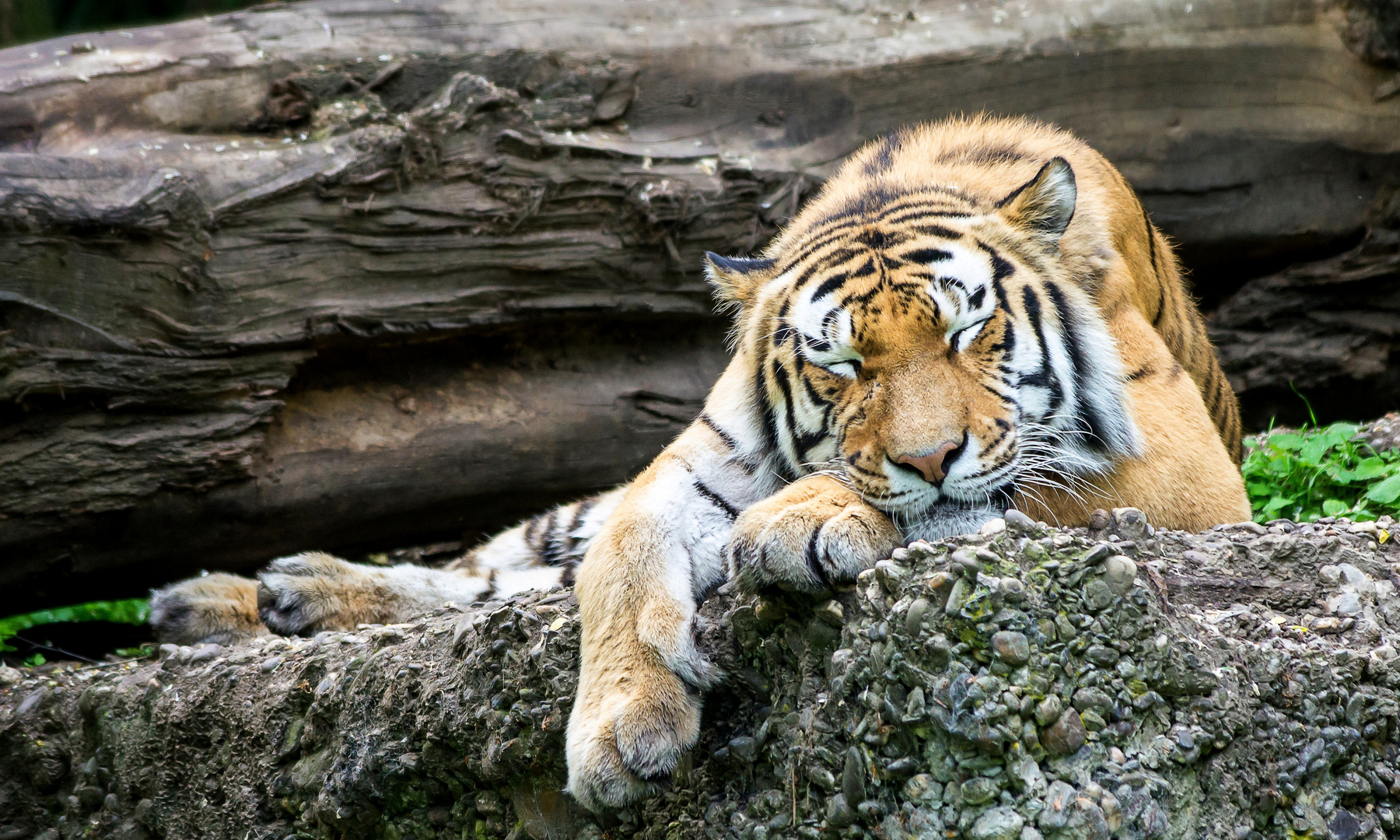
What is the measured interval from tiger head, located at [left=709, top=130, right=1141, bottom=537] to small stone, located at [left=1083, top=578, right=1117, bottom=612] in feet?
1.40

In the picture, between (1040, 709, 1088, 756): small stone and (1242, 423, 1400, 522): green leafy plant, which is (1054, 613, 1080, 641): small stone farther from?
(1242, 423, 1400, 522): green leafy plant

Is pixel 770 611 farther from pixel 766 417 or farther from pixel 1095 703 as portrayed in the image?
pixel 766 417

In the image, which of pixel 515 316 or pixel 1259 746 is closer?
pixel 1259 746

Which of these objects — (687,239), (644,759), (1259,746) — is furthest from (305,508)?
Answer: (1259,746)

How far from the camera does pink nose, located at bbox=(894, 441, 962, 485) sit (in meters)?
2.08

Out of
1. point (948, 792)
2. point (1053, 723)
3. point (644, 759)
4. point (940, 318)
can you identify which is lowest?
point (644, 759)

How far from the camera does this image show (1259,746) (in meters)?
1.72

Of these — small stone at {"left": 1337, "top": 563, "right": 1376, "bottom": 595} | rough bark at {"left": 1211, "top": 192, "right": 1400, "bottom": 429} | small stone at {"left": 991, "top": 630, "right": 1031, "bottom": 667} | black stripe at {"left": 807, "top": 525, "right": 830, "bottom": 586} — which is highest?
small stone at {"left": 991, "top": 630, "right": 1031, "bottom": 667}

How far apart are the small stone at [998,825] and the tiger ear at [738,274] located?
5.09 ft

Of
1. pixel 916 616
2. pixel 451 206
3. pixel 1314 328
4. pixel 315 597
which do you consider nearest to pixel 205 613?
pixel 315 597

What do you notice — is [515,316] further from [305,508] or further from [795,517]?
[795,517]

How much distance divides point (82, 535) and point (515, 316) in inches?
64.5

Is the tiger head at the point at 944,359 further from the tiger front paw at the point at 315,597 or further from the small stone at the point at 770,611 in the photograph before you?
the tiger front paw at the point at 315,597

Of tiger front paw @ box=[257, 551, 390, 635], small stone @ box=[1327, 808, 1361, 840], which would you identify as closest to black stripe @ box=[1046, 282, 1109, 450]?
small stone @ box=[1327, 808, 1361, 840]
